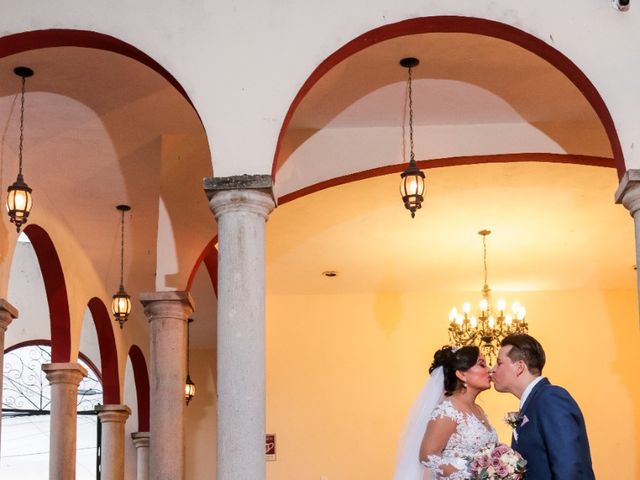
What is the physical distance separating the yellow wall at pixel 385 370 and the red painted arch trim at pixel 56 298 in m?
4.29

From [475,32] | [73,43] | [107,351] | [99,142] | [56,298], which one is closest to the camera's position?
[475,32]

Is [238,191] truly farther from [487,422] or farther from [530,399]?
[530,399]

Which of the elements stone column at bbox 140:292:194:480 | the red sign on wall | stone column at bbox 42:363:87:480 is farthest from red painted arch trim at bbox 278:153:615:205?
the red sign on wall

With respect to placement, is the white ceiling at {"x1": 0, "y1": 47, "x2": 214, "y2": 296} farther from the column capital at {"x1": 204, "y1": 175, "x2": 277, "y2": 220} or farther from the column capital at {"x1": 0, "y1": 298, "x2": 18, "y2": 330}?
the column capital at {"x1": 204, "y1": 175, "x2": 277, "y2": 220}

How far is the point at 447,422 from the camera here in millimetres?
9188

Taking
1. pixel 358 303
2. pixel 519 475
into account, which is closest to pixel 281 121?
pixel 519 475

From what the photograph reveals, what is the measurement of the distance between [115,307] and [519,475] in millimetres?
9979

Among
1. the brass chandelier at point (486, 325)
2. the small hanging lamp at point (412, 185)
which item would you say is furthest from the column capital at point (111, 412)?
the small hanging lamp at point (412, 185)

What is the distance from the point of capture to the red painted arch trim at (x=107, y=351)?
19770 millimetres

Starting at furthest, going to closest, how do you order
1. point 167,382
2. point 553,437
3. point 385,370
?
point 385,370 < point 167,382 < point 553,437

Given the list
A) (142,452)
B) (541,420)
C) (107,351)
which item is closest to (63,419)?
(107,351)

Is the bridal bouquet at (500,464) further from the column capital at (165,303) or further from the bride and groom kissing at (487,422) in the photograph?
the column capital at (165,303)

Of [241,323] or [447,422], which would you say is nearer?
[241,323]

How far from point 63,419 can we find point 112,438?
16.3ft
